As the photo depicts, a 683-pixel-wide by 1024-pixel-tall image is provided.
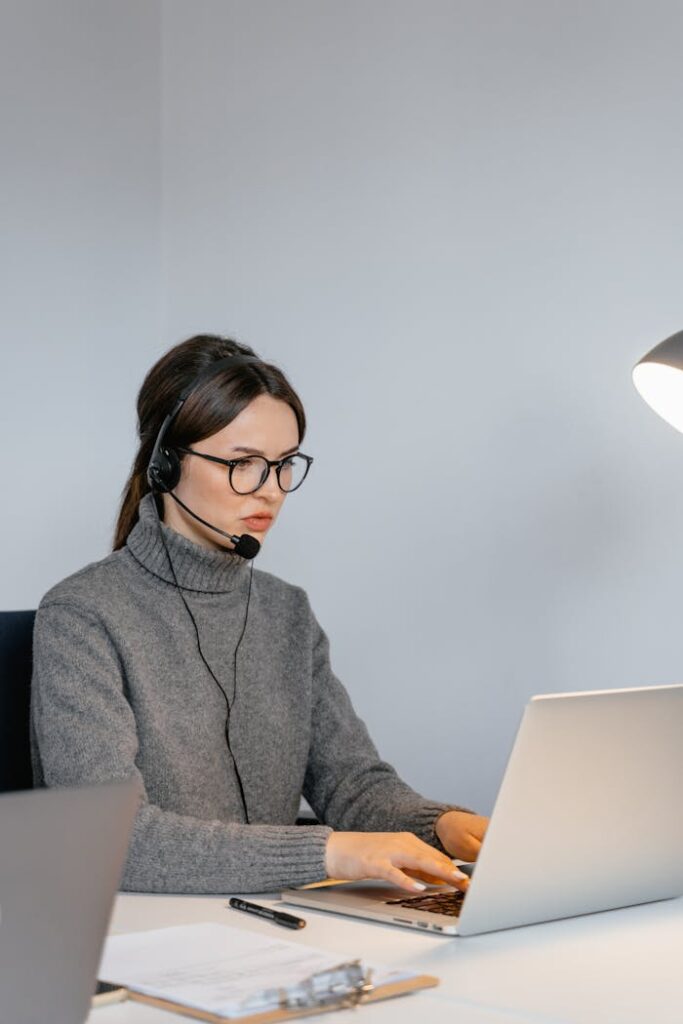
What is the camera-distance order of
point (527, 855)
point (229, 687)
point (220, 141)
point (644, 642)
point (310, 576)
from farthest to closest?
point (220, 141) < point (310, 576) < point (644, 642) < point (229, 687) < point (527, 855)

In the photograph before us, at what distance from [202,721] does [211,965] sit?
26.8 inches

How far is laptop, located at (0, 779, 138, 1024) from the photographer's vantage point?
791 mm

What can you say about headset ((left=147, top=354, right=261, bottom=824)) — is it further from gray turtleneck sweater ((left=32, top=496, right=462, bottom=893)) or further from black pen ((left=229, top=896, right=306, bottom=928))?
black pen ((left=229, top=896, right=306, bottom=928))

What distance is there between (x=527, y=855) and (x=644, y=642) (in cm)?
114

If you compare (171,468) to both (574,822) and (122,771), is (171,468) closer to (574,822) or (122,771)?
(122,771)

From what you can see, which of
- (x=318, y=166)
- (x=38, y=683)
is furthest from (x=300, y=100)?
(x=38, y=683)

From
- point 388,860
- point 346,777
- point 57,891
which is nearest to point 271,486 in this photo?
point 346,777

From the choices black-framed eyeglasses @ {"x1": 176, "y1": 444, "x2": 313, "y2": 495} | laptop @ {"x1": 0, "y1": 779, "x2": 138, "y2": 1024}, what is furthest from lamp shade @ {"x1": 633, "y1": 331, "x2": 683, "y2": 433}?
laptop @ {"x1": 0, "y1": 779, "x2": 138, "y2": 1024}

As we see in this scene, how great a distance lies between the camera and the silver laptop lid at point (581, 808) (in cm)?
121

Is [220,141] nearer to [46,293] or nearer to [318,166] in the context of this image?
[318,166]

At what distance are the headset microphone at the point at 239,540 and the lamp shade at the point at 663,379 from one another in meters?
0.54

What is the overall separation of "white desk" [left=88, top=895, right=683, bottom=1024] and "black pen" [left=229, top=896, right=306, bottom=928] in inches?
0.4

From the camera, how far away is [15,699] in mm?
1791

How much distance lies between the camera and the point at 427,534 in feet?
8.55
